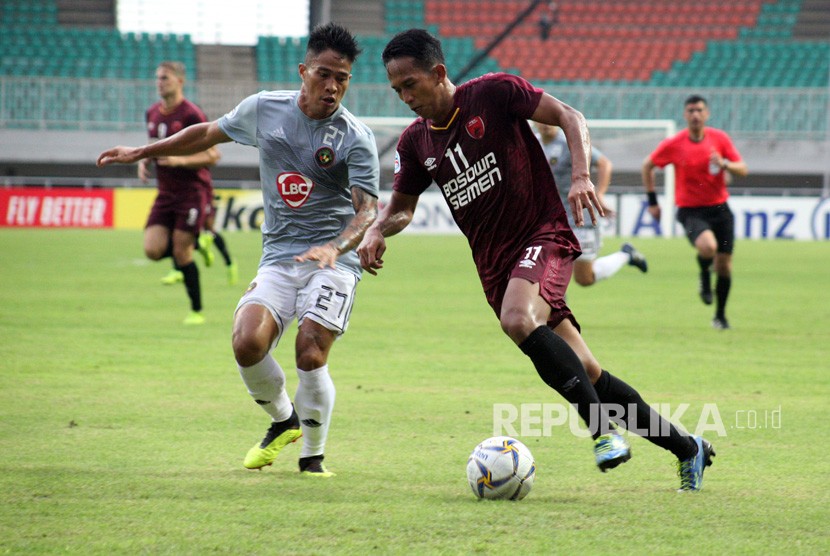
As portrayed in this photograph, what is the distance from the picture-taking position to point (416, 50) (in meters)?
4.68

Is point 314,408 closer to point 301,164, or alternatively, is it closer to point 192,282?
point 301,164

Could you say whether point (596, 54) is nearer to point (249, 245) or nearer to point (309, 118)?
point (249, 245)

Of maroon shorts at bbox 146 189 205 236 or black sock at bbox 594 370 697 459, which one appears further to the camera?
maroon shorts at bbox 146 189 205 236

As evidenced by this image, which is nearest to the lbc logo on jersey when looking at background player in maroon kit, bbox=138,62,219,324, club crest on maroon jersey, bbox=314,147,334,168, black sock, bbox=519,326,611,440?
club crest on maroon jersey, bbox=314,147,334,168

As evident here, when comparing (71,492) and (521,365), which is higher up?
(71,492)

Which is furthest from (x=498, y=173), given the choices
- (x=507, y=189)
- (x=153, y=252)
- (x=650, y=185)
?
(x=650, y=185)

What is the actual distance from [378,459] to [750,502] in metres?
1.73

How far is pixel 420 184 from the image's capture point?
5.14 m

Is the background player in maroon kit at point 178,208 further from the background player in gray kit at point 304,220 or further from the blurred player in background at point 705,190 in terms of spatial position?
the background player in gray kit at point 304,220

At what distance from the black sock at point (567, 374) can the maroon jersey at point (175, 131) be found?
23.6 ft

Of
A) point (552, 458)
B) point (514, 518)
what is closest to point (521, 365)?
point (552, 458)

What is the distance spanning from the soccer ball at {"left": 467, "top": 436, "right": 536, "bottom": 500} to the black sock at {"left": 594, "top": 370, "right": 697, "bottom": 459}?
1.38 ft

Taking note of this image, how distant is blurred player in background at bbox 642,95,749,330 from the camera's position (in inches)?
444

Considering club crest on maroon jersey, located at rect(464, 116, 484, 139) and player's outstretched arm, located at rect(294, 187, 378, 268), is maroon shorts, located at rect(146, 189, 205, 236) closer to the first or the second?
player's outstretched arm, located at rect(294, 187, 378, 268)
